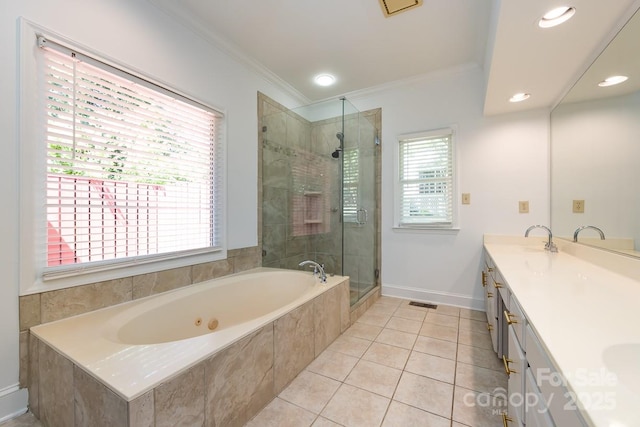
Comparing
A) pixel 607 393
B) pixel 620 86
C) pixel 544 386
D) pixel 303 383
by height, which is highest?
pixel 620 86

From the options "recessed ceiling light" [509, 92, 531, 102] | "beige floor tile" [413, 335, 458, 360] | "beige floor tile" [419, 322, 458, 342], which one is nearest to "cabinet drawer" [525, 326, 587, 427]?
"beige floor tile" [413, 335, 458, 360]

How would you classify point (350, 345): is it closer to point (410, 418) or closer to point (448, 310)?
point (410, 418)

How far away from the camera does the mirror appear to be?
1.40 m

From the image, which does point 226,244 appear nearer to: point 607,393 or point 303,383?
point 303,383

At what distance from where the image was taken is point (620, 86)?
4.93 ft

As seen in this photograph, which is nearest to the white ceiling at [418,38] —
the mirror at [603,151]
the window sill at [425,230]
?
the mirror at [603,151]

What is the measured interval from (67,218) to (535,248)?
3.46 m

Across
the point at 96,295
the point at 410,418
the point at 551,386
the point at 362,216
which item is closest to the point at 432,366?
the point at 410,418

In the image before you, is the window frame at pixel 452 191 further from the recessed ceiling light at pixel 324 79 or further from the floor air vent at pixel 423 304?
the recessed ceiling light at pixel 324 79

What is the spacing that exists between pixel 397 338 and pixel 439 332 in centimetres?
41

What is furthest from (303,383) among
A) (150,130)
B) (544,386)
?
(150,130)

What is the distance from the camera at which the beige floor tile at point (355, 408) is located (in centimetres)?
135

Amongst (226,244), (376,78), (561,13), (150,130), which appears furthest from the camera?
(376,78)

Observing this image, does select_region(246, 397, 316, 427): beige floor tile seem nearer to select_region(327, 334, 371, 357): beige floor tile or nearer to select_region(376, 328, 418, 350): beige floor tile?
select_region(327, 334, 371, 357): beige floor tile
